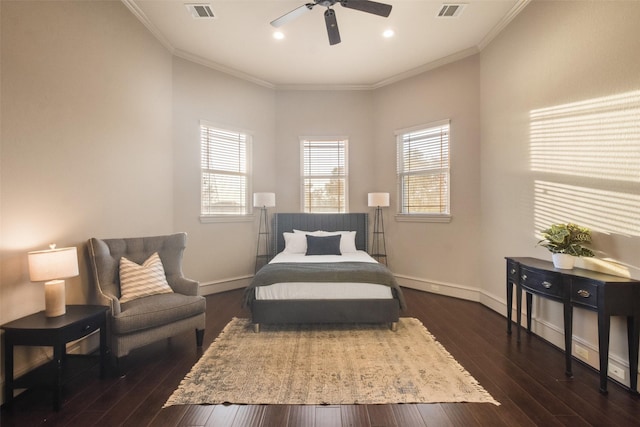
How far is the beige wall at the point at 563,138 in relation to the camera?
2129mm

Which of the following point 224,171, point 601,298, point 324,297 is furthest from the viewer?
point 224,171

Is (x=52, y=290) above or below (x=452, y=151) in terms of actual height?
below

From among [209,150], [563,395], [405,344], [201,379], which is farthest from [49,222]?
[563,395]

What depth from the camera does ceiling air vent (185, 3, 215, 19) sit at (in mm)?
3158

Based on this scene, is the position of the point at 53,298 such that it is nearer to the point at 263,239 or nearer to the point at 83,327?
the point at 83,327

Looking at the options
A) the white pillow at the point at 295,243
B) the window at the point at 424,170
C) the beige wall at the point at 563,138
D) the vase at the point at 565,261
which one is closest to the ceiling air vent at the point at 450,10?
the beige wall at the point at 563,138

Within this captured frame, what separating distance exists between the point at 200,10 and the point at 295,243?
10.9 ft

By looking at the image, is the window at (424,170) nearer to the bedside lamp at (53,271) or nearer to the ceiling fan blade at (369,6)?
the ceiling fan blade at (369,6)

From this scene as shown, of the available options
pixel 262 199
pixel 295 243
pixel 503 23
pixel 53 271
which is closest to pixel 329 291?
pixel 295 243

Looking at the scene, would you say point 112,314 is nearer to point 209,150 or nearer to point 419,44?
point 209,150

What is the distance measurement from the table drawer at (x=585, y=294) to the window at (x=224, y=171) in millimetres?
4362

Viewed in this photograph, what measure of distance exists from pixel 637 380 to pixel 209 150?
529 cm

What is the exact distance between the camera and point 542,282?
2.47 metres

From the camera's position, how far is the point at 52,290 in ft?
6.87
